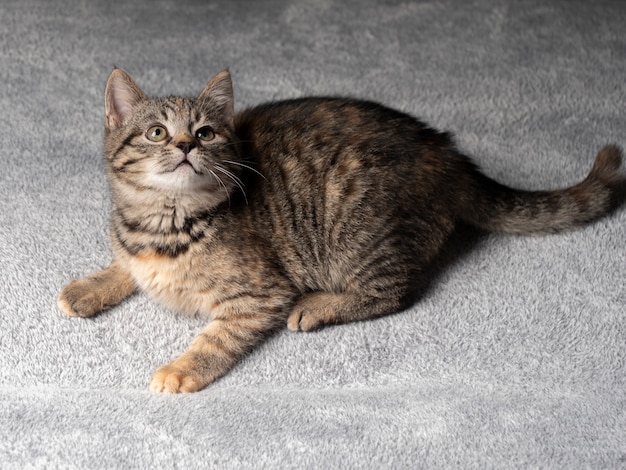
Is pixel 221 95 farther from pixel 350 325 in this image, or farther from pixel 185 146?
pixel 350 325

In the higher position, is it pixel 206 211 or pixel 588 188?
pixel 206 211

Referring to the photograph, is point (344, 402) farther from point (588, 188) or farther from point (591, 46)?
point (591, 46)

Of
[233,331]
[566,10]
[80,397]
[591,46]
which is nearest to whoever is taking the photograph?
[80,397]

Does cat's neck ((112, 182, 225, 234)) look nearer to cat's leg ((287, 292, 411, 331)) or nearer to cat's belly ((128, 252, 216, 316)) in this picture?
cat's belly ((128, 252, 216, 316))

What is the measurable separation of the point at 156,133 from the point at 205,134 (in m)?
0.14

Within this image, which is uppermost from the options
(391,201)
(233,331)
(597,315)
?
(391,201)

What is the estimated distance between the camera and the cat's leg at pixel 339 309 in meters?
2.54

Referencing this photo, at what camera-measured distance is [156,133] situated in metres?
2.37

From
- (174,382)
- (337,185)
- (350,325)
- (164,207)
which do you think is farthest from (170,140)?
(350,325)

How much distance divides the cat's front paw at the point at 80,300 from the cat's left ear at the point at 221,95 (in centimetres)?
64

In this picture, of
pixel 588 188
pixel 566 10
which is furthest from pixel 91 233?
pixel 566 10

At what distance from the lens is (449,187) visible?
2.62 m

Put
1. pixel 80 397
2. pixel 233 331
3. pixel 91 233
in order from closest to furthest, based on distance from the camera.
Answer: pixel 80 397 < pixel 233 331 < pixel 91 233

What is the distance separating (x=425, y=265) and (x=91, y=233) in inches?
42.8
